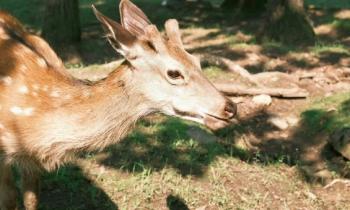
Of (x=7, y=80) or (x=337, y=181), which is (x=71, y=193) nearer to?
(x=7, y=80)

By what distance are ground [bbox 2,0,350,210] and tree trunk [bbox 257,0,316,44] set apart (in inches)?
61.7

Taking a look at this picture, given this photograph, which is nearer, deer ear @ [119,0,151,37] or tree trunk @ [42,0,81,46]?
deer ear @ [119,0,151,37]

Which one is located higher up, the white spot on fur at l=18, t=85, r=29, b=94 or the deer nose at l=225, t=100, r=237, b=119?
the deer nose at l=225, t=100, r=237, b=119

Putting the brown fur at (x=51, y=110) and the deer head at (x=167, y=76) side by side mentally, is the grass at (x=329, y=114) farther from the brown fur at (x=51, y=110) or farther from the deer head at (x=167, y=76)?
the brown fur at (x=51, y=110)

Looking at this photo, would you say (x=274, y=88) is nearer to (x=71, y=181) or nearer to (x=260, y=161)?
(x=260, y=161)

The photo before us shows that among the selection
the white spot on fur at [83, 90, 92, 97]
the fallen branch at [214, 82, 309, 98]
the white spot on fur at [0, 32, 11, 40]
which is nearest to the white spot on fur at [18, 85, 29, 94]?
the white spot on fur at [83, 90, 92, 97]

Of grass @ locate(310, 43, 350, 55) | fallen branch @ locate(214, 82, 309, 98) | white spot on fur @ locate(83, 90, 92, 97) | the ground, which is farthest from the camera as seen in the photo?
grass @ locate(310, 43, 350, 55)

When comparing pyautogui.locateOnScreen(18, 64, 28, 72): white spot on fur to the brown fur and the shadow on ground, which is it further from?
the shadow on ground

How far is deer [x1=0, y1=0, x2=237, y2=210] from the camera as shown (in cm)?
433

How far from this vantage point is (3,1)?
19406mm

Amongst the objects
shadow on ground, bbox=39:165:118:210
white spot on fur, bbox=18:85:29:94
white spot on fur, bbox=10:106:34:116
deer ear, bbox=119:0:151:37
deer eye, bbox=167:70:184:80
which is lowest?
shadow on ground, bbox=39:165:118:210

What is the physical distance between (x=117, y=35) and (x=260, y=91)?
18.6 feet

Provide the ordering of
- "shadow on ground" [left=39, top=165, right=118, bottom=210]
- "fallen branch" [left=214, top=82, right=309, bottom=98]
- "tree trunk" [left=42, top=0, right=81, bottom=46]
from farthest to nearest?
1. "tree trunk" [left=42, top=0, right=81, bottom=46]
2. "fallen branch" [left=214, top=82, right=309, bottom=98]
3. "shadow on ground" [left=39, top=165, right=118, bottom=210]

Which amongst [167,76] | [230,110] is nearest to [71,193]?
[167,76]
